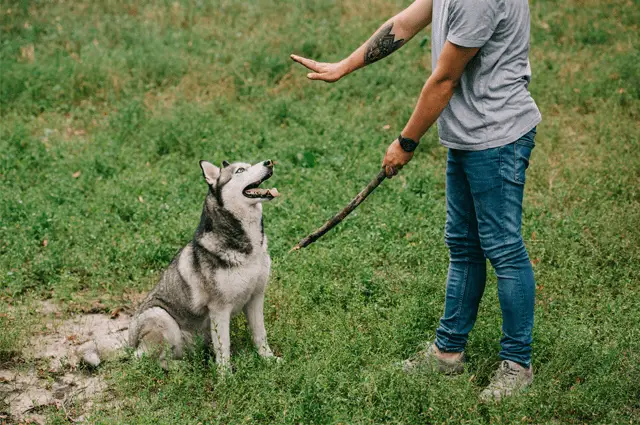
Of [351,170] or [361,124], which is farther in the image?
[361,124]

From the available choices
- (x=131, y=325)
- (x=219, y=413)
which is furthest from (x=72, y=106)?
(x=219, y=413)

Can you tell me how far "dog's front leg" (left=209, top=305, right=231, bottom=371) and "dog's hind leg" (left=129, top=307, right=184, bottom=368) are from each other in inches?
12.4

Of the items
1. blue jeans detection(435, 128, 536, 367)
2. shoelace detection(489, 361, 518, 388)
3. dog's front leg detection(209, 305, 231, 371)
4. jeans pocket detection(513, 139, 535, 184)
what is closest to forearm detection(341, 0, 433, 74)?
blue jeans detection(435, 128, 536, 367)

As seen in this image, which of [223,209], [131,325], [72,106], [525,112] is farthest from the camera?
[72,106]

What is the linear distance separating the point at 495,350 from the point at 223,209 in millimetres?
2202

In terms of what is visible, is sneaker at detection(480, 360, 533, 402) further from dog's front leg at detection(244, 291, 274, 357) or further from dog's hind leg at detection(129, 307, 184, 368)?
dog's hind leg at detection(129, 307, 184, 368)

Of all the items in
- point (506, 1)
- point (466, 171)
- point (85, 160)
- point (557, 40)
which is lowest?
point (85, 160)

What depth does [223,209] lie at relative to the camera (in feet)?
15.5

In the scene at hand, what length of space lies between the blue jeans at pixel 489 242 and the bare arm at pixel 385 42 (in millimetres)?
919

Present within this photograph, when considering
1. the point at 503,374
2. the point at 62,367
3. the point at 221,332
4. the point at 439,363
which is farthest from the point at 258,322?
the point at 503,374

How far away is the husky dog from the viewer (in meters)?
4.70

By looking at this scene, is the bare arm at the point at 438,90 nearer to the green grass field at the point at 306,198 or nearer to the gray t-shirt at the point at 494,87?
the gray t-shirt at the point at 494,87

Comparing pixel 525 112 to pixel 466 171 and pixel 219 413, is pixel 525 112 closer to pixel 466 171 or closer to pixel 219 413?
pixel 466 171

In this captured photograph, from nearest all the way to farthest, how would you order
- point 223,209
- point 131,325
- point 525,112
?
1. point 525,112
2. point 223,209
3. point 131,325
